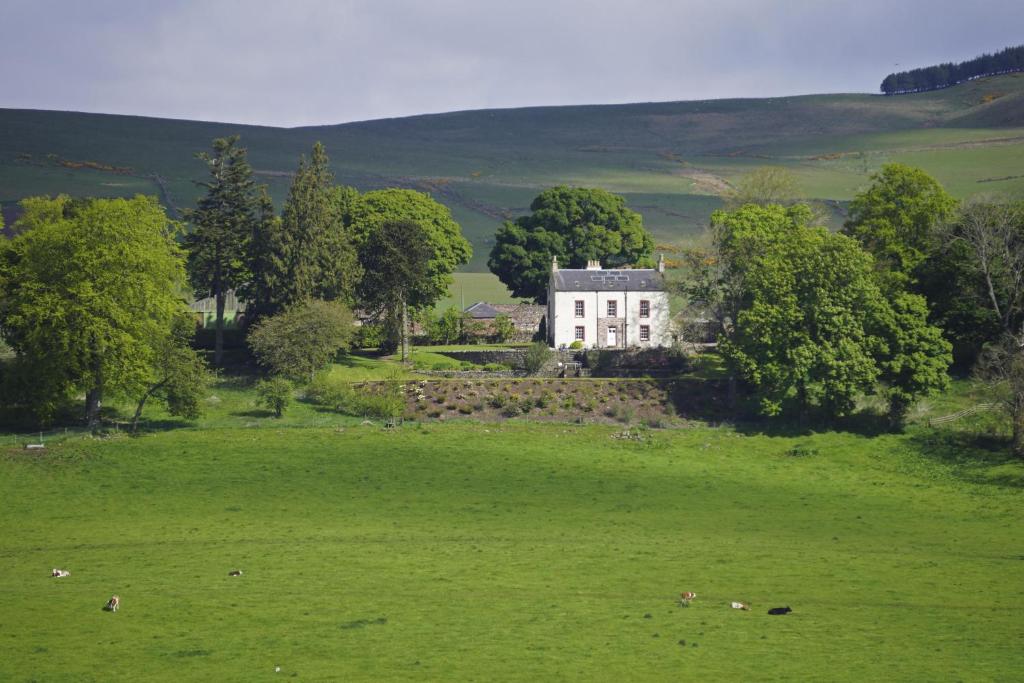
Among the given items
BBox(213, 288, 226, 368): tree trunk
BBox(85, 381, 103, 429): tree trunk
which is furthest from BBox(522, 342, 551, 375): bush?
BBox(85, 381, 103, 429): tree trunk

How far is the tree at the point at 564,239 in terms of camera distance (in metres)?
105

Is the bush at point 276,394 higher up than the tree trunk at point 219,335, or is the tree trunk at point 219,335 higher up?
the tree trunk at point 219,335

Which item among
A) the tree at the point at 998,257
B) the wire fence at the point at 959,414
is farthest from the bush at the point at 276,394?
the tree at the point at 998,257

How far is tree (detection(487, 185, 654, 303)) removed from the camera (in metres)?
105

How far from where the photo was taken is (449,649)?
3275 centimetres

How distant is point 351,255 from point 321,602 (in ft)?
155

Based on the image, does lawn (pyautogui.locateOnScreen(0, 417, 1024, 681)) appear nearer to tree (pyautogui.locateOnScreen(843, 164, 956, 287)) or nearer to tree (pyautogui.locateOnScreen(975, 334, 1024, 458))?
tree (pyautogui.locateOnScreen(975, 334, 1024, 458))

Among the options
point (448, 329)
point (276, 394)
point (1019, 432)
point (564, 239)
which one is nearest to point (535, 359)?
point (448, 329)

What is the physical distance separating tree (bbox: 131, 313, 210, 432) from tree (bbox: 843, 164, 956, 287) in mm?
38810

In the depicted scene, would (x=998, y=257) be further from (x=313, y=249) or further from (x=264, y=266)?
(x=264, y=266)

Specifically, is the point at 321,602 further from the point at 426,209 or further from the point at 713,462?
the point at 426,209

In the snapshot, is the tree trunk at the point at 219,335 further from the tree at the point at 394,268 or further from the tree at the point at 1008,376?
the tree at the point at 1008,376

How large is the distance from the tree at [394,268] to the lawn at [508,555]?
19300mm

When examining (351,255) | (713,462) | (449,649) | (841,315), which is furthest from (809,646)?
(351,255)
